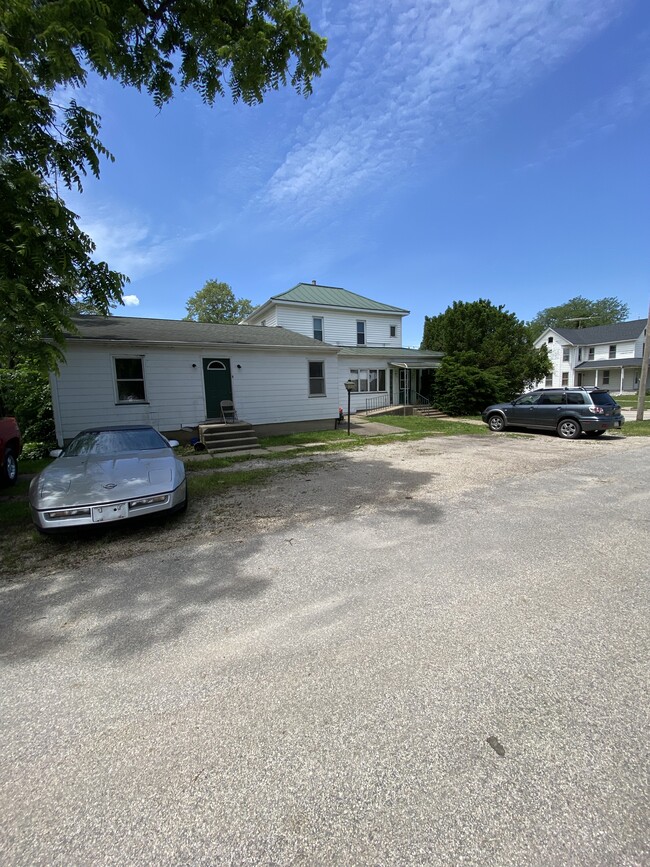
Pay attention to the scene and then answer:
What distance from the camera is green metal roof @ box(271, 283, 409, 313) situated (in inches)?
883

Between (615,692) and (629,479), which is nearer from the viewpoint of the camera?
(615,692)

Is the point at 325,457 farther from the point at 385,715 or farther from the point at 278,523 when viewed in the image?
the point at 385,715

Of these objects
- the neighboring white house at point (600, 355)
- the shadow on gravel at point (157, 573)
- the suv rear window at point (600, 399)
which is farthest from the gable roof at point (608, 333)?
the shadow on gravel at point (157, 573)

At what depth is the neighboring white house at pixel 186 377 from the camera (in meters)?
11.0

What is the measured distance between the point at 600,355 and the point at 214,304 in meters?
42.9

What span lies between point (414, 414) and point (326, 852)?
20198 millimetres

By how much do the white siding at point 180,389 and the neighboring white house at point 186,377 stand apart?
0.03m

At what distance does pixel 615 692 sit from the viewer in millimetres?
2158

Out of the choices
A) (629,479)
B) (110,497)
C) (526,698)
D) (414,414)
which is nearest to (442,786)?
(526,698)

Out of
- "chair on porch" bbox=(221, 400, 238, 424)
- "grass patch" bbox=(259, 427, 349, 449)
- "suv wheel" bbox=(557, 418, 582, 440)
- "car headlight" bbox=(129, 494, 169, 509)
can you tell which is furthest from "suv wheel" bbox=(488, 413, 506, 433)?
"car headlight" bbox=(129, 494, 169, 509)

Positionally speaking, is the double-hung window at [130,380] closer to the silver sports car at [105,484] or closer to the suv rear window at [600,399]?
the silver sports car at [105,484]

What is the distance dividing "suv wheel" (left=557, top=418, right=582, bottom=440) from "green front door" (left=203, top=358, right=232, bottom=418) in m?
11.3

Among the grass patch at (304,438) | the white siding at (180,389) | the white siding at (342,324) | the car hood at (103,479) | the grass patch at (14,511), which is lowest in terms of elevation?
the grass patch at (14,511)

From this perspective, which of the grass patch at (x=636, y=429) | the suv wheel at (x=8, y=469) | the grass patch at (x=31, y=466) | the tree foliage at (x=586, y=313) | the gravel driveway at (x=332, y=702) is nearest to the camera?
the gravel driveway at (x=332, y=702)
